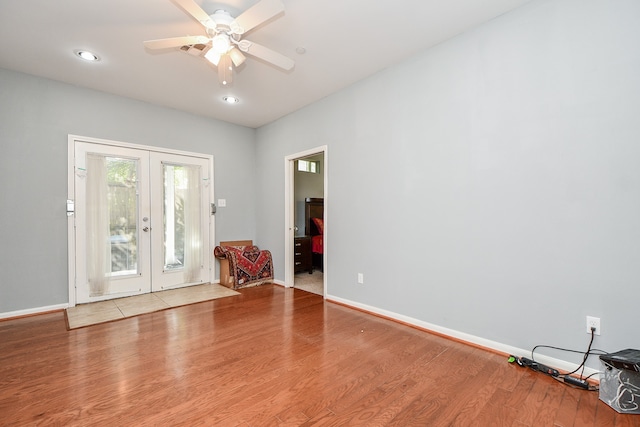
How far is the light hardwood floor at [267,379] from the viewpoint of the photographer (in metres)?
1.60

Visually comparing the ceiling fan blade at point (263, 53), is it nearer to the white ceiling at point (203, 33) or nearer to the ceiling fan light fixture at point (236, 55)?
the ceiling fan light fixture at point (236, 55)

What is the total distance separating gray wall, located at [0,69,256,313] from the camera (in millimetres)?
3131

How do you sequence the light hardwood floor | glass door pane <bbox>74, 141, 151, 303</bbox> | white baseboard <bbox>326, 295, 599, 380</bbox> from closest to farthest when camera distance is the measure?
the light hardwood floor < white baseboard <bbox>326, 295, 599, 380</bbox> < glass door pane <bbox>74, 141, 151, 303</bbox>

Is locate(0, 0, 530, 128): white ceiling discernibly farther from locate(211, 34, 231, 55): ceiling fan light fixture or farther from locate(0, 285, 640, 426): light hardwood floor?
locate(0, 285, 640, 426): light hardwood floor

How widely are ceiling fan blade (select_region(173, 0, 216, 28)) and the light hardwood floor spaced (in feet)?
8.10

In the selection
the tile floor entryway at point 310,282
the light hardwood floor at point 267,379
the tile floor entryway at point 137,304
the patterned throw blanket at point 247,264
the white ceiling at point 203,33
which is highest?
the white ceiling at point 203,33

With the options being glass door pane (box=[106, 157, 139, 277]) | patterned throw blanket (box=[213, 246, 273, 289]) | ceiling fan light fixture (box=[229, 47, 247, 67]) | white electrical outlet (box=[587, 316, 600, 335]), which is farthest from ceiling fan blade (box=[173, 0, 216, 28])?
white electrical outlet (box=[587, 316, 600, 335])

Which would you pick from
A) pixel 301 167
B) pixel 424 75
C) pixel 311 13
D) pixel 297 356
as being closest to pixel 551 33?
pixel 424 75

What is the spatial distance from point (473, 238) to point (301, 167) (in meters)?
4.01

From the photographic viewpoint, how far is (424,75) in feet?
9.20

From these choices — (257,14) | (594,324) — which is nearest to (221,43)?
(257,14)

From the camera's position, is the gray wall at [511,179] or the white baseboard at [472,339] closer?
the gray wall at [511,179]

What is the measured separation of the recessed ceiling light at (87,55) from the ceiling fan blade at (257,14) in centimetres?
182

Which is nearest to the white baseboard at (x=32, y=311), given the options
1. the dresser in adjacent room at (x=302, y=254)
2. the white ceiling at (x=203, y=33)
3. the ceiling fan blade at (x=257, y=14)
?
the white ceiling at (x=203, y=33)
